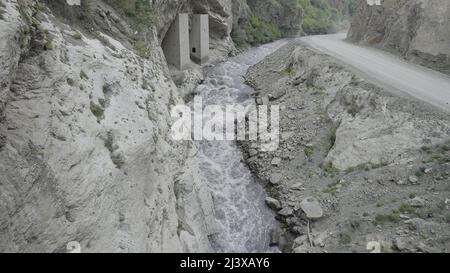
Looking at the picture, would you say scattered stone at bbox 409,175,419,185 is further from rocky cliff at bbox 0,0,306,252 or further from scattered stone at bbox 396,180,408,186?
→ rocky cliff at bbox 0,0,306,252

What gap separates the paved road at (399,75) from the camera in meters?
17.9

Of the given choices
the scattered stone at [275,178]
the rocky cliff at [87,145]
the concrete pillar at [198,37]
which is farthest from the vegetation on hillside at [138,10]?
the concrete pillar at [198,37]

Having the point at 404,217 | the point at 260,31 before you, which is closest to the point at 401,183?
the point at 404,217

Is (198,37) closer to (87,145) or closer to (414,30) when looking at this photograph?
(414,30)

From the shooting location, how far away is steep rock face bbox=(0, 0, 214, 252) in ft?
25.8

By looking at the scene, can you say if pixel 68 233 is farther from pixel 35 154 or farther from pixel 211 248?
pixel 211 248

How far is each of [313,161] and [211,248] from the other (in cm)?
758

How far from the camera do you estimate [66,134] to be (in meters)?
9.24

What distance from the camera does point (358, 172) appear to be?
51.5 feet

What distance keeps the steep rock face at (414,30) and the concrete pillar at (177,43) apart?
59.1 ft

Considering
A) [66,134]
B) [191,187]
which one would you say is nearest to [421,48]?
[191,187]

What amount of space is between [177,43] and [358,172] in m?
18.4

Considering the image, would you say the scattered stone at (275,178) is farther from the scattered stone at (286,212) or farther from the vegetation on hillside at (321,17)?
the vegetation on hillside at (321,17)

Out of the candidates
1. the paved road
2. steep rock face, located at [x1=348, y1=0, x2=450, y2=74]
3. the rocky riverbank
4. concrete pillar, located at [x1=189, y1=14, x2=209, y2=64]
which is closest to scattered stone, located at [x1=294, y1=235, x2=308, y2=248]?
Answer: the rocky riverbank
